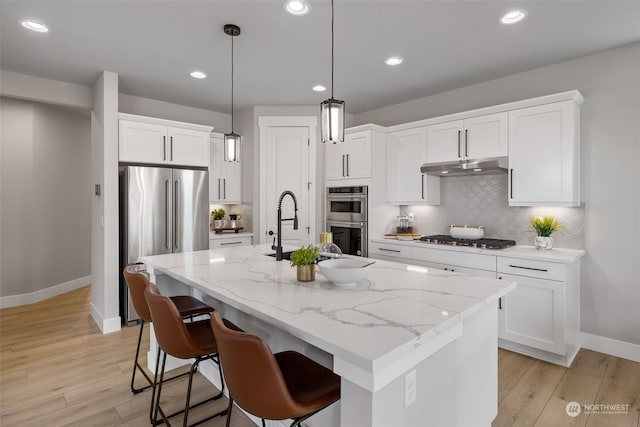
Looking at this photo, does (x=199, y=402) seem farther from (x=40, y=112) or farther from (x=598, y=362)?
(x=40, y=112)

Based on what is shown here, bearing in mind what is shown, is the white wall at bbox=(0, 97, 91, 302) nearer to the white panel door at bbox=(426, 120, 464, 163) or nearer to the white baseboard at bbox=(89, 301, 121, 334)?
the white baseboard at bbox=(89, 301, 121, 334)

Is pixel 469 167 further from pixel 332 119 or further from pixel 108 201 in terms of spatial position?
pixel 108 201

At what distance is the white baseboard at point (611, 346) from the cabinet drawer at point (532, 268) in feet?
2.99

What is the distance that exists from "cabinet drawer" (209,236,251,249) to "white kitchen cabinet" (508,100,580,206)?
331 cm

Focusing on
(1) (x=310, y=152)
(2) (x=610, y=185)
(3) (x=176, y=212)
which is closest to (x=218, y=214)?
(3) (x=176, y=212)

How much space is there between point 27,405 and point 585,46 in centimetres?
512

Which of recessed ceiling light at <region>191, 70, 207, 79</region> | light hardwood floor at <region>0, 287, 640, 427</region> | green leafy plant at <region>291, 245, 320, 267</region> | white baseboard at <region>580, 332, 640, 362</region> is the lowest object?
light hardwood floor at <region>0, 287, 640, 427</region>

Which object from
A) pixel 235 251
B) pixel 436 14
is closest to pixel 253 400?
pixel 235 251

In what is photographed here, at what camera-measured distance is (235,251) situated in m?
3.04

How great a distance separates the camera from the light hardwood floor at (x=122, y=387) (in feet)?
7.25

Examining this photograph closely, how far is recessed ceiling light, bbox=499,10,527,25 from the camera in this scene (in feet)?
8.19

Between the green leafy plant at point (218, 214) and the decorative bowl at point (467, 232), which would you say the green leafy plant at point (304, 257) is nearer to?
the decorative bowl at point (467, 232)

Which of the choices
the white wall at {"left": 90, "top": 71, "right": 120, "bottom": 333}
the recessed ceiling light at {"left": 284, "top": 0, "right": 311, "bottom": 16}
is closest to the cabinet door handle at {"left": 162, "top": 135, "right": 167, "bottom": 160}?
the white wall at {"left": 90, "top": 71, "right": 120, "bottom": 333}

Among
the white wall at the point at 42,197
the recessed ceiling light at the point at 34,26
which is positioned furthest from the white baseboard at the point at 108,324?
the recessed ceiling light at the point at 34,26
